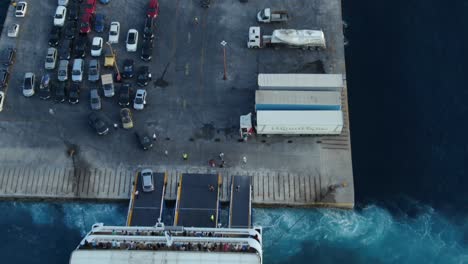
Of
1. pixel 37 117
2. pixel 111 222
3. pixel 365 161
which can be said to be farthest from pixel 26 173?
pixel 365 161

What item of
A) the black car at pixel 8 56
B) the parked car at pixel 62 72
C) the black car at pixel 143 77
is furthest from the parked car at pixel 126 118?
the black car at pixel 8 56

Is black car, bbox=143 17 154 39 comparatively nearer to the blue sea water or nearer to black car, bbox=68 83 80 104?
black car, bbox=68 83 80 104

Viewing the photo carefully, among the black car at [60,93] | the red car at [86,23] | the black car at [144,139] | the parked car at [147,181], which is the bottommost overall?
the parked car at [147,181]

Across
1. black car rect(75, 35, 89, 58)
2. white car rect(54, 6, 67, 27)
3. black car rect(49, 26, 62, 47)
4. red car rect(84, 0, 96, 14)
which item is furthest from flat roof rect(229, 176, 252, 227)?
white car rect(54, 6, 67, 27)

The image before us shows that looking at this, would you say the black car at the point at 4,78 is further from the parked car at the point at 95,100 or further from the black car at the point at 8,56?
the parked car at the point at 95,100

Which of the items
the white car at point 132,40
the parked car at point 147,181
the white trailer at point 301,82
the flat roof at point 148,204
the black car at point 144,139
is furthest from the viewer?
the white car at point 132,40

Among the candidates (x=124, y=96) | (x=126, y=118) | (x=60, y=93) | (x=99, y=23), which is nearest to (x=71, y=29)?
(x=99, y=23)

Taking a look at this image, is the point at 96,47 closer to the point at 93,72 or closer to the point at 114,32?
the point at 114,32
